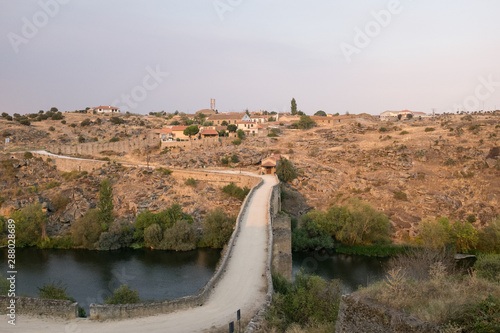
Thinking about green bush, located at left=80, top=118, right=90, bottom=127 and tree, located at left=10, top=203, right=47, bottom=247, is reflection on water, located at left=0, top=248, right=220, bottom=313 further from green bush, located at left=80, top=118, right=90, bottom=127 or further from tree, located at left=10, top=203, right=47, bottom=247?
green bush, located at left=80, top=118, right=90, bottom=127

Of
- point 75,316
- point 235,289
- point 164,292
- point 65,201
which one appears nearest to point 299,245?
point 164,292

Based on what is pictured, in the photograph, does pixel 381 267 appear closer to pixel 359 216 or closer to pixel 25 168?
pixel 359 216

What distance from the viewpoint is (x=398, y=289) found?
23.4 ft

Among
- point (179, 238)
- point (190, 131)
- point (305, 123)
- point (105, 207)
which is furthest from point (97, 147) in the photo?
point (305, 123)

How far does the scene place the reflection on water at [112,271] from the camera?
20.6 meters

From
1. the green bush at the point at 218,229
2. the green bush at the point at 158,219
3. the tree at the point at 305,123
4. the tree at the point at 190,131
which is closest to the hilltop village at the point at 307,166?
the tree at the point at 190,131

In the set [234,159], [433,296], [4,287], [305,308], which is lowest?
[4,287]

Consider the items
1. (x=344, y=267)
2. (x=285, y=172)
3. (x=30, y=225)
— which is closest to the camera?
(x=344, y=267)

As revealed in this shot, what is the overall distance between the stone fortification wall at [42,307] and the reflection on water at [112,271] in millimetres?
7716

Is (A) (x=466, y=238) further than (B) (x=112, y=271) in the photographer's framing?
Yes

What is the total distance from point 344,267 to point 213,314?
15773mm

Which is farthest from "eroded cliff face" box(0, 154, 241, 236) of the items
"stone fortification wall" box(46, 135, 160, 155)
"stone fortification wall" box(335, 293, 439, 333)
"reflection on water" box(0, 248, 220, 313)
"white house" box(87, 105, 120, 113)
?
A: "white house" box(87, 105, 120, 113)

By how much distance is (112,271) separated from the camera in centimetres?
2420

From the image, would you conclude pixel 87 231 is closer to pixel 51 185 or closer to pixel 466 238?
pixel 51 185
